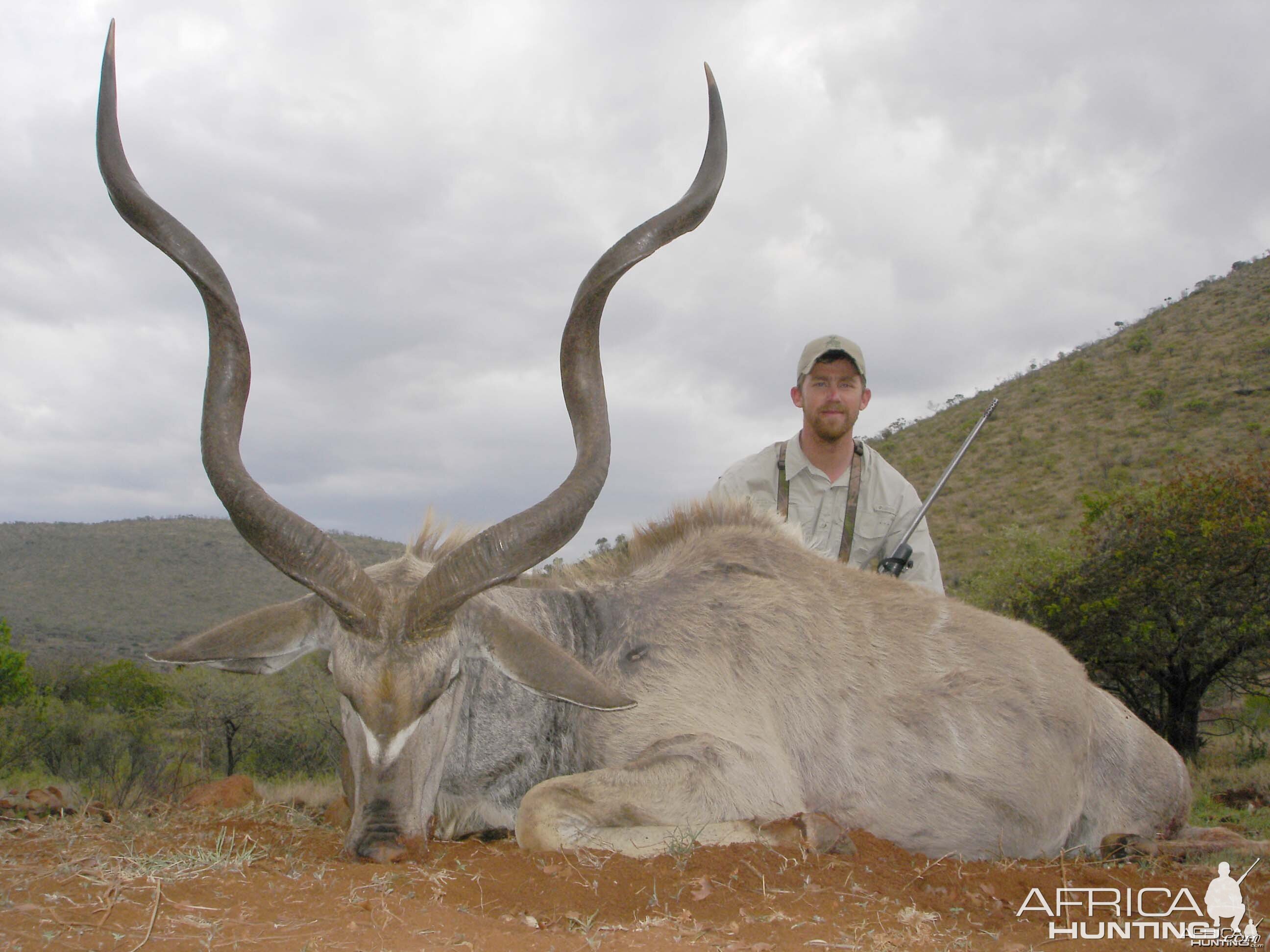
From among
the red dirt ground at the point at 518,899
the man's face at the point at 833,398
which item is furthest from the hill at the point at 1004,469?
the red dirt ground at the point at 518,899

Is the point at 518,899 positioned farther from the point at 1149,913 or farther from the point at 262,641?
the point at 1149,913

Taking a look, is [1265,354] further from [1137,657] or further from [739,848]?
[739,848]

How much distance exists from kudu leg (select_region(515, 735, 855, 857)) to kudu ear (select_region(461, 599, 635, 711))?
310mm

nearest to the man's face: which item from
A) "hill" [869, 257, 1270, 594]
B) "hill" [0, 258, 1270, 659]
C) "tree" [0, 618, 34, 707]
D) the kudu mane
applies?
the kudu mane

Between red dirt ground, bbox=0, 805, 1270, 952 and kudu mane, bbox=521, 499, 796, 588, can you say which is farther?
kudu mane, bbox=521, 499, 796, 588

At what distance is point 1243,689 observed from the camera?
40.4ft

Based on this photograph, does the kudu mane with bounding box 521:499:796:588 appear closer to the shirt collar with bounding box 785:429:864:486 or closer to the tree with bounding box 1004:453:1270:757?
the shirt collar with bounding box 785:429:864:486

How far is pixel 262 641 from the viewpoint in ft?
11.9

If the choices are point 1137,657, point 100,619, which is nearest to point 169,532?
point 100,619

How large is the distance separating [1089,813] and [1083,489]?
24670mm

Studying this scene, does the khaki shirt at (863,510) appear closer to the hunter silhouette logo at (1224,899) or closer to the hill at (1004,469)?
the hunter silhouette logo at (1224,899)

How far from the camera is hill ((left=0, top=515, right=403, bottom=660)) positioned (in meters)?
31.5

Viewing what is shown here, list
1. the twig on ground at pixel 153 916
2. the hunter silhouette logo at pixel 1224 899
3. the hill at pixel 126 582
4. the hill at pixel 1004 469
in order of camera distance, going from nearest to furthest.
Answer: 1. the twig on ground at pixel 153 916
2. the hunter silhouette logo at pixel 1224 899
3. the hill at pixel 1004 469
4. the hill at pixel 126 582

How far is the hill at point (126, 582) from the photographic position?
31531 millimetres
